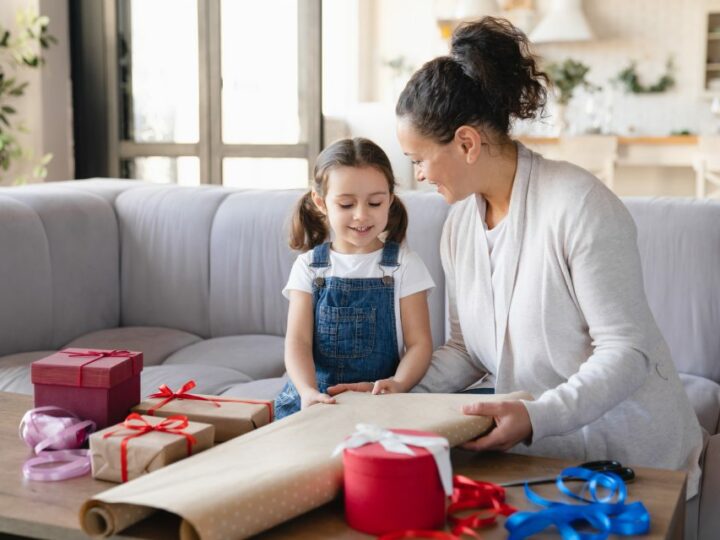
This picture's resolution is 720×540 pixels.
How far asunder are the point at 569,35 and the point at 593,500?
7707 millimetres

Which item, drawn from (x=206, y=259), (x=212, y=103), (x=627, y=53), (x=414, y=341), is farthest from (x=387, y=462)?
(x=627, y=53)

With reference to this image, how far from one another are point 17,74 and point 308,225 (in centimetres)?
345

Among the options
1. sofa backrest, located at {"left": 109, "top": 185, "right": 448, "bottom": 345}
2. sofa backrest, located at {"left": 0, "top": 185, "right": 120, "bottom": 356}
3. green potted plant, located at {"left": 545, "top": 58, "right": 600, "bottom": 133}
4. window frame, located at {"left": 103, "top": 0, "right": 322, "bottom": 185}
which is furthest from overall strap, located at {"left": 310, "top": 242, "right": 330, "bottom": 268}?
green potted plant, located at {"left": 545, "top": 58, "right": 600, "bottom": 133}

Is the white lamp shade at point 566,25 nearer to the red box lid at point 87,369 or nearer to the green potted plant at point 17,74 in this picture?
the green potted plant at point 17,74

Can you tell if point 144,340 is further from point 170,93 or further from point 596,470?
point 170,93

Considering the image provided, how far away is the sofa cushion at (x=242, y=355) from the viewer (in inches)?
104

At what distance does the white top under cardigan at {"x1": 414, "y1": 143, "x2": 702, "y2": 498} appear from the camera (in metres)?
1.45

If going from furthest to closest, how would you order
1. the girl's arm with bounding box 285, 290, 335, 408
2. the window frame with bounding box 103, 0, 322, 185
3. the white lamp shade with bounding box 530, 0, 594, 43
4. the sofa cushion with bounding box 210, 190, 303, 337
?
the white lamp shade with bounding box 530, 0, 594, 43, the window frame with bounding box 103, 0, 322, 185, the sofa cushion with bounding box 210, 190, 303, 337, the girl's arm with bounding box 285, 290, 335, 408

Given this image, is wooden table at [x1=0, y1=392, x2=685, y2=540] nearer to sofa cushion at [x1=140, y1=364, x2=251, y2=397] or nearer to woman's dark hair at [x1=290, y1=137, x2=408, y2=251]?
woman's dark hair at [x1=290, y1=137, x2=408, y2=251]

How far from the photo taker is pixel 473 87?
1.58 metres

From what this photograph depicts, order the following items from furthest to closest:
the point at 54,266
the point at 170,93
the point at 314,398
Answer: the point at 170,93 → the point at 54,266 → the point at 314,398

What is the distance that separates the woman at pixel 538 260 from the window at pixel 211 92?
3568mm

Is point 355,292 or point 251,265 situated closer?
point 355,292

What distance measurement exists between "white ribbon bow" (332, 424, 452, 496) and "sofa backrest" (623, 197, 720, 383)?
1522 mm
